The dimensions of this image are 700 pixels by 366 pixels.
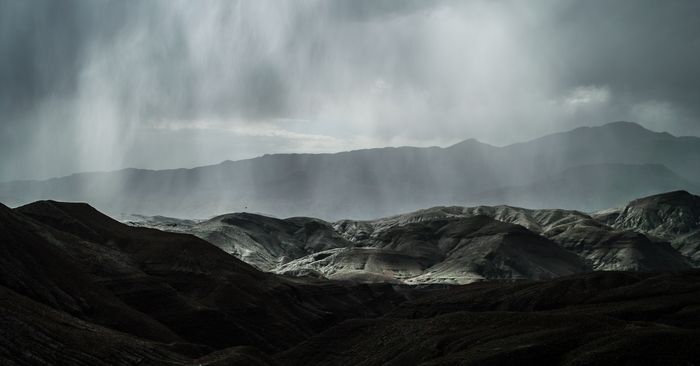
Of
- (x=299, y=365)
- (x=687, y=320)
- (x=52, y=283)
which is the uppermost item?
(x=52, y=283)

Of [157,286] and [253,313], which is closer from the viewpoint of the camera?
[157,286]

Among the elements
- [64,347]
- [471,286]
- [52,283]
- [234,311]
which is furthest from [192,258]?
[64,347]

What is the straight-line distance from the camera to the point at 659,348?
5381 cm

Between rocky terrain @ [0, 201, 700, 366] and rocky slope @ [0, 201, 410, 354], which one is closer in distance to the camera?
rocky terrain @ [0, 201, 700, 366]

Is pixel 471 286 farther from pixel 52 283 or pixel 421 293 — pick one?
pixel 52 283

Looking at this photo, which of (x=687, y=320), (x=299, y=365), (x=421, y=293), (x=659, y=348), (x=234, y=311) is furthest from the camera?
(x=421, y=293)

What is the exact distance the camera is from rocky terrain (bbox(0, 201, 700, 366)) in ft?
201

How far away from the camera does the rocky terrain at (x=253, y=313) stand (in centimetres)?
6128

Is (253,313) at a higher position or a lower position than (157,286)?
lower

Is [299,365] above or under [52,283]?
under

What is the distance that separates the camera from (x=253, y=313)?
390 ft

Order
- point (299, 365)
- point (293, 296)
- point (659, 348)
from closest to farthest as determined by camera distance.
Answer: point (659, 348)
point (299, 365)
point (293, 296)

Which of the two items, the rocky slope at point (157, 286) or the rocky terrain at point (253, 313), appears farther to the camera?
the rocky slope at point (157, 286)

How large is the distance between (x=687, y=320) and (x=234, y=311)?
73.5 m
